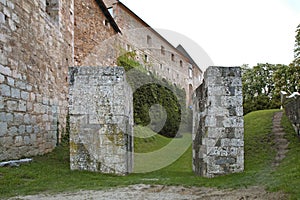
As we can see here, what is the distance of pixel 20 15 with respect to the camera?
26.4 feet

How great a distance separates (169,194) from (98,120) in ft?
9.30

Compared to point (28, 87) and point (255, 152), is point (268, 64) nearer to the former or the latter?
point (255, 152)

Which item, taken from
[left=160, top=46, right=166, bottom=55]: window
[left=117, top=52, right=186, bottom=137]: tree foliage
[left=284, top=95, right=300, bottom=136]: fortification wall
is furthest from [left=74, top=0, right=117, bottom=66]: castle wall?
[left=160, top=46, right=166, bottom=55]: window

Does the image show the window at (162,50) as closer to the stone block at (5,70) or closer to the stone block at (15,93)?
the stone block at (15,93)

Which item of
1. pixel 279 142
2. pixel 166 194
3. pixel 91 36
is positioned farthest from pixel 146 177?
pixel 91 36

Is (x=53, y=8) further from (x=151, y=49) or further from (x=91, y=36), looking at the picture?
(x=151, y=49)

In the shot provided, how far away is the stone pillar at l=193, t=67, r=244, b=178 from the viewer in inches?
266

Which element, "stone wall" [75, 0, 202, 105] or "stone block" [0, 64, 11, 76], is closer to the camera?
"stone block" [0, 64, 11, 76]

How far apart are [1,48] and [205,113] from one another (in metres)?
4.61

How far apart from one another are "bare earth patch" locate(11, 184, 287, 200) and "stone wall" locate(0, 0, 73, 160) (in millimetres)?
2831

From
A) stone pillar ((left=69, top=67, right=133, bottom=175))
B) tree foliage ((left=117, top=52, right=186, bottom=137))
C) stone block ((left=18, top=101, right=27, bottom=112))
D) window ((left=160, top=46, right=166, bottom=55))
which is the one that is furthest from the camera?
window ((left=160, top=46, right=166, bottom=55))

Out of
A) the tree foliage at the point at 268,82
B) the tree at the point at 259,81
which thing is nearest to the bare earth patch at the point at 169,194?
the tree foliage at the point at 268,82

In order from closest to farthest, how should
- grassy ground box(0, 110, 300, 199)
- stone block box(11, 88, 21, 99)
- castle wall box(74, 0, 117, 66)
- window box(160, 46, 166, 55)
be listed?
grassy ground box(0, 110, 300, 199), stone block box(11, 88, 21, 99), castle wall box(74, 0, 117, 66), window box(160, 46, 166, 55)

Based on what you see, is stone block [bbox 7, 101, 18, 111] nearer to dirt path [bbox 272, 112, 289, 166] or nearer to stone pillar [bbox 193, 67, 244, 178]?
stone pillar [bbox 193, 67, 244, 178]
